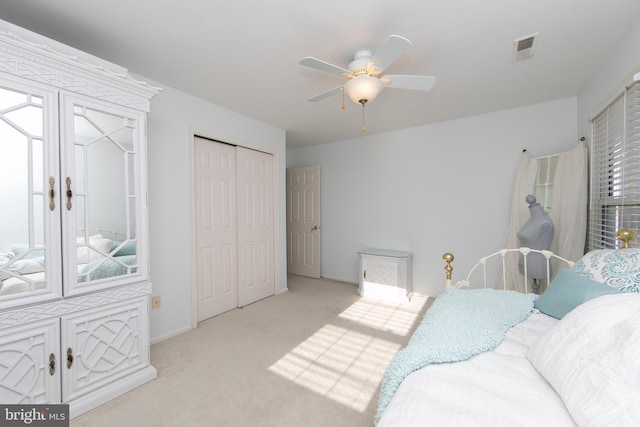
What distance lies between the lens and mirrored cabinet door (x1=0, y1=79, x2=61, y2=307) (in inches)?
55.2

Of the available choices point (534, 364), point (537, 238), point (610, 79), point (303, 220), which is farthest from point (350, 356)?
point (610, 79)

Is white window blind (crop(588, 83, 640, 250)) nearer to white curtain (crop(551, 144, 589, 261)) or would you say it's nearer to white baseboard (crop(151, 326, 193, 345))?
white curtain (crop(551, 144, 589, 261))

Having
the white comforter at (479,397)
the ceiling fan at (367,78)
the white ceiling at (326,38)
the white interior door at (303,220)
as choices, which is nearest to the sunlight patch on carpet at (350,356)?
the white comforter at (479,397)

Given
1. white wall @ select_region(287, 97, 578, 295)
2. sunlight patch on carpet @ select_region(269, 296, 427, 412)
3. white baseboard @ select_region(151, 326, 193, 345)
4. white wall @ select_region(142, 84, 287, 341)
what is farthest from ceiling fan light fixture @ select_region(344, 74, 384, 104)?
white baseboard @ select_region(151, 326, 193, 345)

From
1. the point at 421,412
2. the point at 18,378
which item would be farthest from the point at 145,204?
the point at 421,412

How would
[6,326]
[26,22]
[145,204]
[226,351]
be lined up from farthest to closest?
1. [226,351]
2. [145,204]
3. [26,22]
4. [6,326]

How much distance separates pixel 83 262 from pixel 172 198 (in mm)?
1061

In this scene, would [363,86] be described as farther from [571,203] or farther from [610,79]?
[571,203]

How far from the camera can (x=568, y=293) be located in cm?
140

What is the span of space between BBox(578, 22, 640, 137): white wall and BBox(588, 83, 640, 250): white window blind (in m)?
0.08

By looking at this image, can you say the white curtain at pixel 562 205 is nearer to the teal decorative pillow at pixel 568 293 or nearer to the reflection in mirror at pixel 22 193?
the teal decorative pillow at pixel 568 293

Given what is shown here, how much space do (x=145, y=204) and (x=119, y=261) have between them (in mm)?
426

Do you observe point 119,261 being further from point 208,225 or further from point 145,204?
point 208,225

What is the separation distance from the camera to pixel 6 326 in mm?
1387
